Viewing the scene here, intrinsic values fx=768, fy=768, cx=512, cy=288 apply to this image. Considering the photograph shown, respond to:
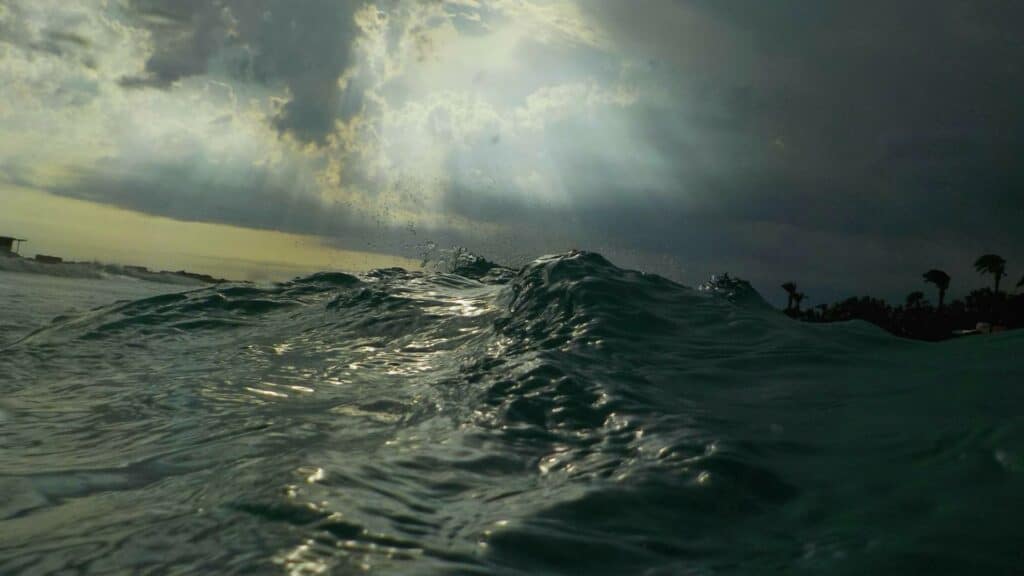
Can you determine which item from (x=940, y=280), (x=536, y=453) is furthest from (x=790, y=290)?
(x=536, y=453)

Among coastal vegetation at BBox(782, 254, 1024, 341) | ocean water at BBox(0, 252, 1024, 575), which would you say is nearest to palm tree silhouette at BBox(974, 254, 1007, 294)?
coastal vegetation at BBox(782, 254, 1024, 341)

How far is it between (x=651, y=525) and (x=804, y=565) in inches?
25.1

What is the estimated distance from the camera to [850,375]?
605 cm

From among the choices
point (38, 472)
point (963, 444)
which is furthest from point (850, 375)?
point (38, 472)

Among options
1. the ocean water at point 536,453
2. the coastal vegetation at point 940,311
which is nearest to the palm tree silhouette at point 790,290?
the coastal vegetation at point 940,311

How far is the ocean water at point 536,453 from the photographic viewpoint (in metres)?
2.77

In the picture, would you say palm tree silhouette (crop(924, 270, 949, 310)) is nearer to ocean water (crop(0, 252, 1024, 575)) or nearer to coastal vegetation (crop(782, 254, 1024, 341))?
coastal vegetation (crop(782, 254, 1024, 341))

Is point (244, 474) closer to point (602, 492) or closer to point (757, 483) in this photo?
point (602, 492)

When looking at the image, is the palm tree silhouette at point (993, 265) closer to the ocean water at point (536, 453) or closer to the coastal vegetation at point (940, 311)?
the coastal vegetation at point (940, 311)

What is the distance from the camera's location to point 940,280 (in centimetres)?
4981

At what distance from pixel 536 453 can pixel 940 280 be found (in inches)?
2100

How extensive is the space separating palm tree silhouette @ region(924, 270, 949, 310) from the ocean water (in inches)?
1875

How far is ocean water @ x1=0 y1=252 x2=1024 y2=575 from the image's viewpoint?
277cm

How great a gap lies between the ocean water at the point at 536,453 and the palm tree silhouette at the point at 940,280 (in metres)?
47.6
